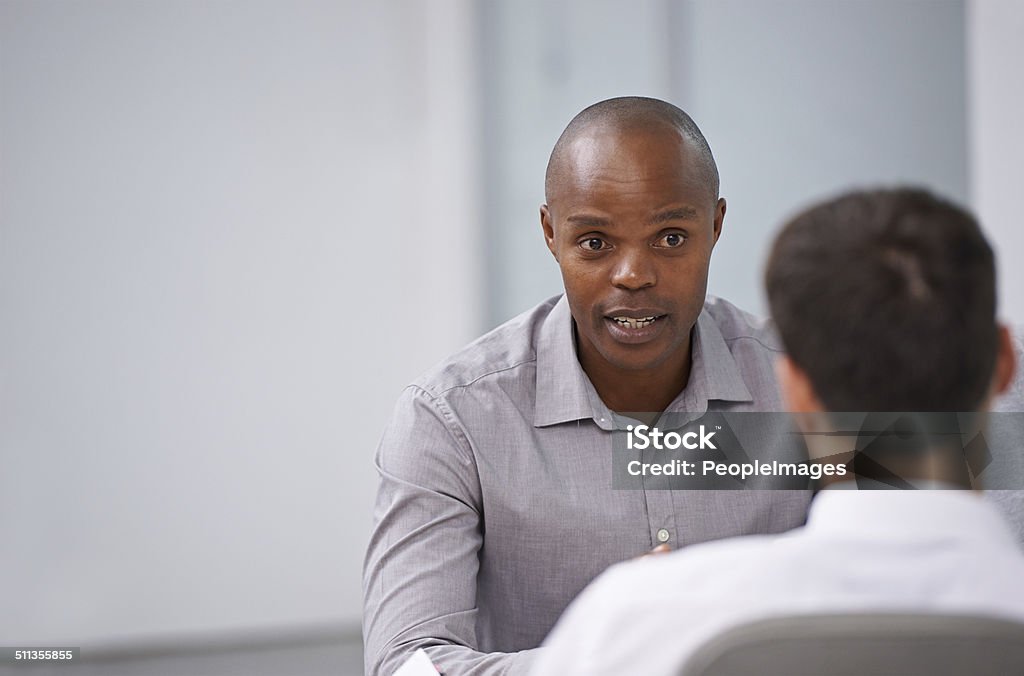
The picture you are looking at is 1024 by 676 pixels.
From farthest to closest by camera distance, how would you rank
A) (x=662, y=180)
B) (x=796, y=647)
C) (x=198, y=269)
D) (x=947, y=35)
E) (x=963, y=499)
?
(x=947, y=35) < (x=198, y=269) < (x=662, y=180) < (x=963, y=499) < (x=796, y=647)

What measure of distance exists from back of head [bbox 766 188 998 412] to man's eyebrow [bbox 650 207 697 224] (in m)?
0.67

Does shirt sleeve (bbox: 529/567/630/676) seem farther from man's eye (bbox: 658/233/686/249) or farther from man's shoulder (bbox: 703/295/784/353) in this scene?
man's shoulder (bbox: 703/295/784/353)

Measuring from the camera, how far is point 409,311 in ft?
9.36

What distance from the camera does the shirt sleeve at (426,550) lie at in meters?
1.22

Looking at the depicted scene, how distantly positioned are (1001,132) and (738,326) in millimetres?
1532

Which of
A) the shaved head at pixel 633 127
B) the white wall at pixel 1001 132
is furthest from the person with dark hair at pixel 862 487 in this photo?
the white wall at pixel 1001 132

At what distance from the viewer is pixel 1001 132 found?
269 centimetres

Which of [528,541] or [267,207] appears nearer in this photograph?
[528,541]

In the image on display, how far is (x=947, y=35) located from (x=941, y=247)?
261cm

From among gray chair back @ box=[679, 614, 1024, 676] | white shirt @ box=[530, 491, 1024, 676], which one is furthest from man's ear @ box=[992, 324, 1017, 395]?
gray chair back @ box=[679, 614, 1024, 676]

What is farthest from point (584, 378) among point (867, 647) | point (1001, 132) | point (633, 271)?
point (1001, 132)

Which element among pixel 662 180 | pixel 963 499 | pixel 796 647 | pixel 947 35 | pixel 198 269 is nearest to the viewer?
pixel 796 647

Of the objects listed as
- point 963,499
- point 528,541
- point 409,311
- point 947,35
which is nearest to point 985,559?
point 963,499

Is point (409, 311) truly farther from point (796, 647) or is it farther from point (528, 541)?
point (796, 647)
